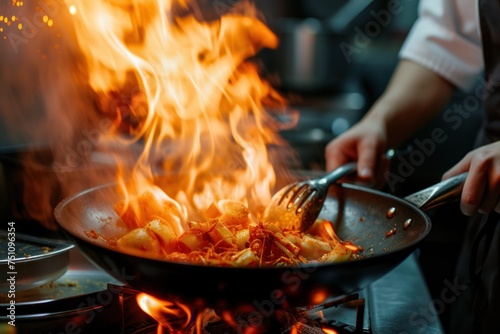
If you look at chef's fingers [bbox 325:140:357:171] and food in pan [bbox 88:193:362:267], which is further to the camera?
chef's fingers [bbox 325:140:357:171]

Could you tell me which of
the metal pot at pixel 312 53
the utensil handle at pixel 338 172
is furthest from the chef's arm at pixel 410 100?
the metal pot at pixel 312 53

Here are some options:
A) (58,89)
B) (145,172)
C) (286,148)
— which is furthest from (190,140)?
(145,172)

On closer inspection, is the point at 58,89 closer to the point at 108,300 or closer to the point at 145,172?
the point at 145,172

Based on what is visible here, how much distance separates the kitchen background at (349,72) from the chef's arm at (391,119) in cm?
82

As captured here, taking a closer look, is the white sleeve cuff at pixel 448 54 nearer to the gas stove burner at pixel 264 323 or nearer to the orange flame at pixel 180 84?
the orange flame at pixel 180 84

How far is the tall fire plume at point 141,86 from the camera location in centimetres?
Result: 162

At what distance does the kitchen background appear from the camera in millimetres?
3205

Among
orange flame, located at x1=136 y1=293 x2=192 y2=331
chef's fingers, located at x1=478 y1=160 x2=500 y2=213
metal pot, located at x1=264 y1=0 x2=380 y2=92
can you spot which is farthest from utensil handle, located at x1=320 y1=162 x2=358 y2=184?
metal pot, located at x1=264 y1=0 x2=380 y2=92

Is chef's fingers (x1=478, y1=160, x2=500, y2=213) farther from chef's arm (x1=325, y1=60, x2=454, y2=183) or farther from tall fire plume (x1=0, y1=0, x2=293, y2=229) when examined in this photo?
tall fire plume (x1=0, y1=0, x2=293, y2=229)

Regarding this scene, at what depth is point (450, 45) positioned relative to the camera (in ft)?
6.43

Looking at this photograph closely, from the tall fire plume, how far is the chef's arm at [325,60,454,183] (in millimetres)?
209

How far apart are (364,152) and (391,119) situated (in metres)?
0.26

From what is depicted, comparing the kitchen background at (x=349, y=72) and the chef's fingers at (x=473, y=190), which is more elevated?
the chef's fingers at (x=473, y=190)

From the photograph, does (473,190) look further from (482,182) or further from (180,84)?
(180,84)
